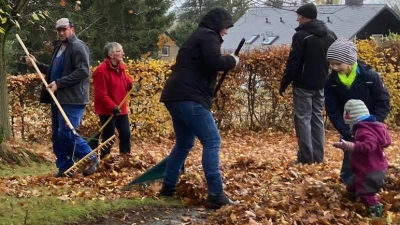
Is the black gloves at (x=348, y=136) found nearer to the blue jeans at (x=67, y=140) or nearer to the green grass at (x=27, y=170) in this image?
the blue jeans at (x=67, y=140)


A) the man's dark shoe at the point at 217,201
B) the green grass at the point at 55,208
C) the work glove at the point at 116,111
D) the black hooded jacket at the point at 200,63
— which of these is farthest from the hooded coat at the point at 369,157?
the work glove at the point at 116,111

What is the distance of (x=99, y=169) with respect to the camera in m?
7.88

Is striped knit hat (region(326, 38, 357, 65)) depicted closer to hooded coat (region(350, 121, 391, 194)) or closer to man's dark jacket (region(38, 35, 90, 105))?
hooded coat (region(350, 121, 391, 194))

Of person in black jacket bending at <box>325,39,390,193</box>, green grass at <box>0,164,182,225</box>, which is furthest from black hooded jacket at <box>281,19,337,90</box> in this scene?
green grass at <box>0,164,182,225</box>

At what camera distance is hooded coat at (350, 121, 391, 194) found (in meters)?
5.39

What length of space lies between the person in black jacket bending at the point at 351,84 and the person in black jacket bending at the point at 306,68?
2.07 meters

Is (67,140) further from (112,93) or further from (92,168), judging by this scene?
(112,93)

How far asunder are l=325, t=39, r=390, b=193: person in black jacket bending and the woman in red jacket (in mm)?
3301

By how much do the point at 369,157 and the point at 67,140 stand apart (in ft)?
12.0

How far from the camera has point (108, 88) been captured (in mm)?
8594

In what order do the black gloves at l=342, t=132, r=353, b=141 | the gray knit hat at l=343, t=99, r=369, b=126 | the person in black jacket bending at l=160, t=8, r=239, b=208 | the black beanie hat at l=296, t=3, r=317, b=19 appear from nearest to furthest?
the gray knit hat at l=343, t=99, r=369, b=126 → the person in black jacket bending at l=160, t=8, r=239, b=208 → the black gloves at l=342, t=132, r=353, b=141 → the black beanie hat at l=296, t=3, r=317, b=19

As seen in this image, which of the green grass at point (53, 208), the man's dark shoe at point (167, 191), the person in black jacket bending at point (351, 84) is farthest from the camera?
the man's dark shoe at point (167, 191)

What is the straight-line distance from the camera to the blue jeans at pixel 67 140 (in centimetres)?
755

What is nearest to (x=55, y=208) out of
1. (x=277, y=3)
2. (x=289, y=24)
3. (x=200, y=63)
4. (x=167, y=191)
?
(x=167, y=191)
